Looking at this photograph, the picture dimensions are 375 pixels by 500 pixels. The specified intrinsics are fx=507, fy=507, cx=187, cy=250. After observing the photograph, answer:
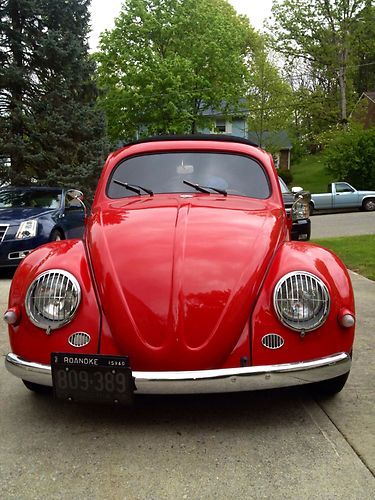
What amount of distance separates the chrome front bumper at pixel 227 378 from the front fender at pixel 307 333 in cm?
6

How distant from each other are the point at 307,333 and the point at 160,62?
91.5 feet

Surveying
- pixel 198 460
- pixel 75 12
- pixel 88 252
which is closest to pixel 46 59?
pixel 75 12

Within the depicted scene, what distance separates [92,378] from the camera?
2.57m

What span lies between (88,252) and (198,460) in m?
1.39

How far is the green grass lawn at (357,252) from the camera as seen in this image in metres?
7.52

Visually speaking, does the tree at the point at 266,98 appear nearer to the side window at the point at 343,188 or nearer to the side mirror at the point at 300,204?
the side window at the point at 343,188

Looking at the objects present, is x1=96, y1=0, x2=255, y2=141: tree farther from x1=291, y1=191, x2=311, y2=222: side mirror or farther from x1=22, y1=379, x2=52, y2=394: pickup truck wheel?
x1=22, y1=379, x2=52, y2=394: pickup truck wheel

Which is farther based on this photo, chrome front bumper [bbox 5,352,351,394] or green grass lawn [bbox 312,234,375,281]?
green grass lawn [bbox 312,234,375,281]

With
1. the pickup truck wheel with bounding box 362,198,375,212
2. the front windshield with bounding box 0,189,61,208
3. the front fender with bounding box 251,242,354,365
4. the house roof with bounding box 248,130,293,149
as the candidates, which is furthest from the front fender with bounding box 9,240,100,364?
the house roof with bounding box 248,130,293,149

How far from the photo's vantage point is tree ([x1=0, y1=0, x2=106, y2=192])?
654 inches

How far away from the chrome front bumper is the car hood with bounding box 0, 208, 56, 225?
18.5 feet

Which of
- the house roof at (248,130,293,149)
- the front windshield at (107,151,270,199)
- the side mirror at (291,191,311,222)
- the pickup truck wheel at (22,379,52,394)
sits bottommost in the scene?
the pickup truck wheel at (22,379,52,394)

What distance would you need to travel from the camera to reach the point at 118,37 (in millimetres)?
29281

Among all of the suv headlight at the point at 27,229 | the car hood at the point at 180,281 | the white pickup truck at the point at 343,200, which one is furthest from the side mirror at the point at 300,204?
the white pickup truck at the point at 343,200
